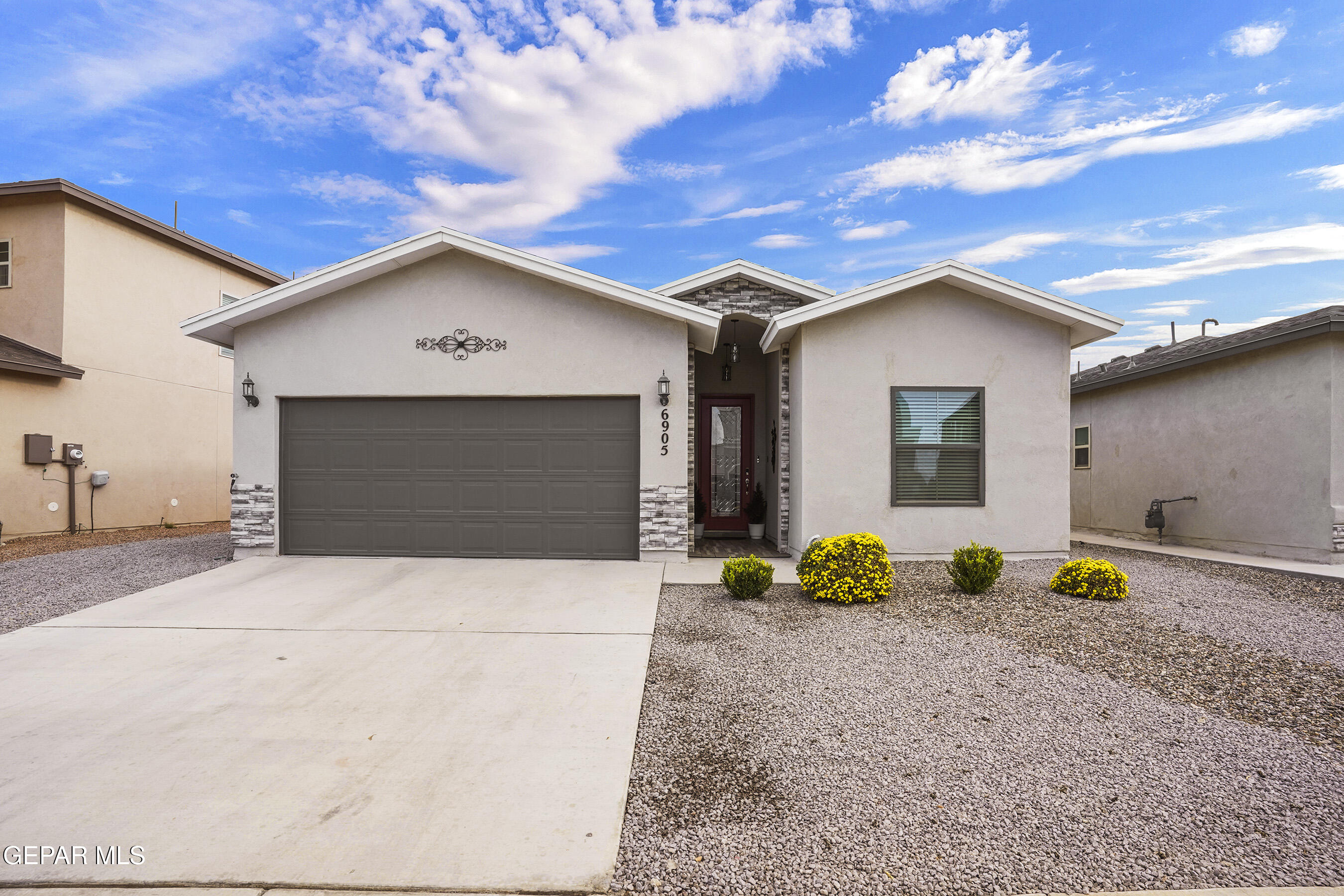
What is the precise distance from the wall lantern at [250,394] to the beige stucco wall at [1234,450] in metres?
14.5

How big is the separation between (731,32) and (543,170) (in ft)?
22.0

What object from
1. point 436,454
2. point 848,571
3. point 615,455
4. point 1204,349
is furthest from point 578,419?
point 1204,349

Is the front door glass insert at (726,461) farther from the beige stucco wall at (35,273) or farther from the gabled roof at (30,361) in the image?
the beige stucco wall at (35,273)

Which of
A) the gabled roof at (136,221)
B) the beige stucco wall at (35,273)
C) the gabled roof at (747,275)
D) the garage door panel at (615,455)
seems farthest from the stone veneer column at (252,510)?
the gabled roof at (136,221)

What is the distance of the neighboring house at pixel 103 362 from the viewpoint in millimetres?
10719

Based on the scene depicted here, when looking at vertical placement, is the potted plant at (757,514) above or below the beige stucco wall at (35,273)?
below

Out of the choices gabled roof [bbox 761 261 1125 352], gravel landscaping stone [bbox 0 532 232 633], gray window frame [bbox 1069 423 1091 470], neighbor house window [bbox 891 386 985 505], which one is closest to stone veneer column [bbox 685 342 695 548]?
gabled roof [bbox 761 261 1125 352]

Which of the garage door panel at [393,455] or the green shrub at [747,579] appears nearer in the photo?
the green shrub at [747,579]

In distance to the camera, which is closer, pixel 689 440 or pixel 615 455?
pixel 615 455

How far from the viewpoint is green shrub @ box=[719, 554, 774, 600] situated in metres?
6.50

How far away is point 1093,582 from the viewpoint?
6.42 metres

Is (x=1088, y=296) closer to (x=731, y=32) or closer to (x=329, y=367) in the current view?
(x=731, y=32)

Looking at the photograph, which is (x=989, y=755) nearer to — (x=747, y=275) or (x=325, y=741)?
(x=325, y=741)

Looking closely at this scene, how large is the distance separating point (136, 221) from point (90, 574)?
26.7 ft
